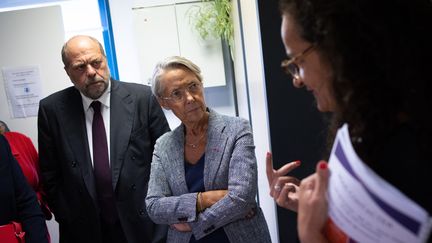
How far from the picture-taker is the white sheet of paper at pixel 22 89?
9.95ft

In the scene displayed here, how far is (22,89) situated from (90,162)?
1.61m

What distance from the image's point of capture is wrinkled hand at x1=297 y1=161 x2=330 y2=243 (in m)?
0.66

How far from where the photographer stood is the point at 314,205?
679 mm

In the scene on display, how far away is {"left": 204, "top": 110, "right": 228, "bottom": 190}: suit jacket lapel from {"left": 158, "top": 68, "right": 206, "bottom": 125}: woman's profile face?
0.09 metres

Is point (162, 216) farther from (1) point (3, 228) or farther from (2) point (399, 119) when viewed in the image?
(2) point (399, 119)

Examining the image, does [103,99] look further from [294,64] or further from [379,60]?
[379,60]

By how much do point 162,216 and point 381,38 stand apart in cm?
107

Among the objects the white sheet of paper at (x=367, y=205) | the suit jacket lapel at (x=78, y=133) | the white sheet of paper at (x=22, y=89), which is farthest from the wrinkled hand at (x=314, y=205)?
the white sheet of paper at (x=22, y=89)

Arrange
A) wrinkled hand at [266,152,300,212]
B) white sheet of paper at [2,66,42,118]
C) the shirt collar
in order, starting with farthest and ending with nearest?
white sheet of paper at [2,66,42,118], the shirt collar, wrinkled hand at [266,152,300,212]

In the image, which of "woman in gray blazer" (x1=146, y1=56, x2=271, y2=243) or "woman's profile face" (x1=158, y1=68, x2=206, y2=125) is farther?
"woman's profile face" (x1=158, y1=68, x2=206, y2=125)

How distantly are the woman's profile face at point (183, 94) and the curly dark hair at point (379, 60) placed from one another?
0.87 m

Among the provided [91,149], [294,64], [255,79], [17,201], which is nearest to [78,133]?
[91,149]

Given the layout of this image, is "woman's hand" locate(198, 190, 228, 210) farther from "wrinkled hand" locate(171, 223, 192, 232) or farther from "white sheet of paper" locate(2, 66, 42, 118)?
"white sheet of paper" locate(2, 66, 42, 118)

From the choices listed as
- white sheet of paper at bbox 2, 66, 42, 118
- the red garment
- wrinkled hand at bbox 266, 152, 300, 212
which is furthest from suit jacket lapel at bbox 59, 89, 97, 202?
white sheet of paper at bbox 2, 66, 42, 118
